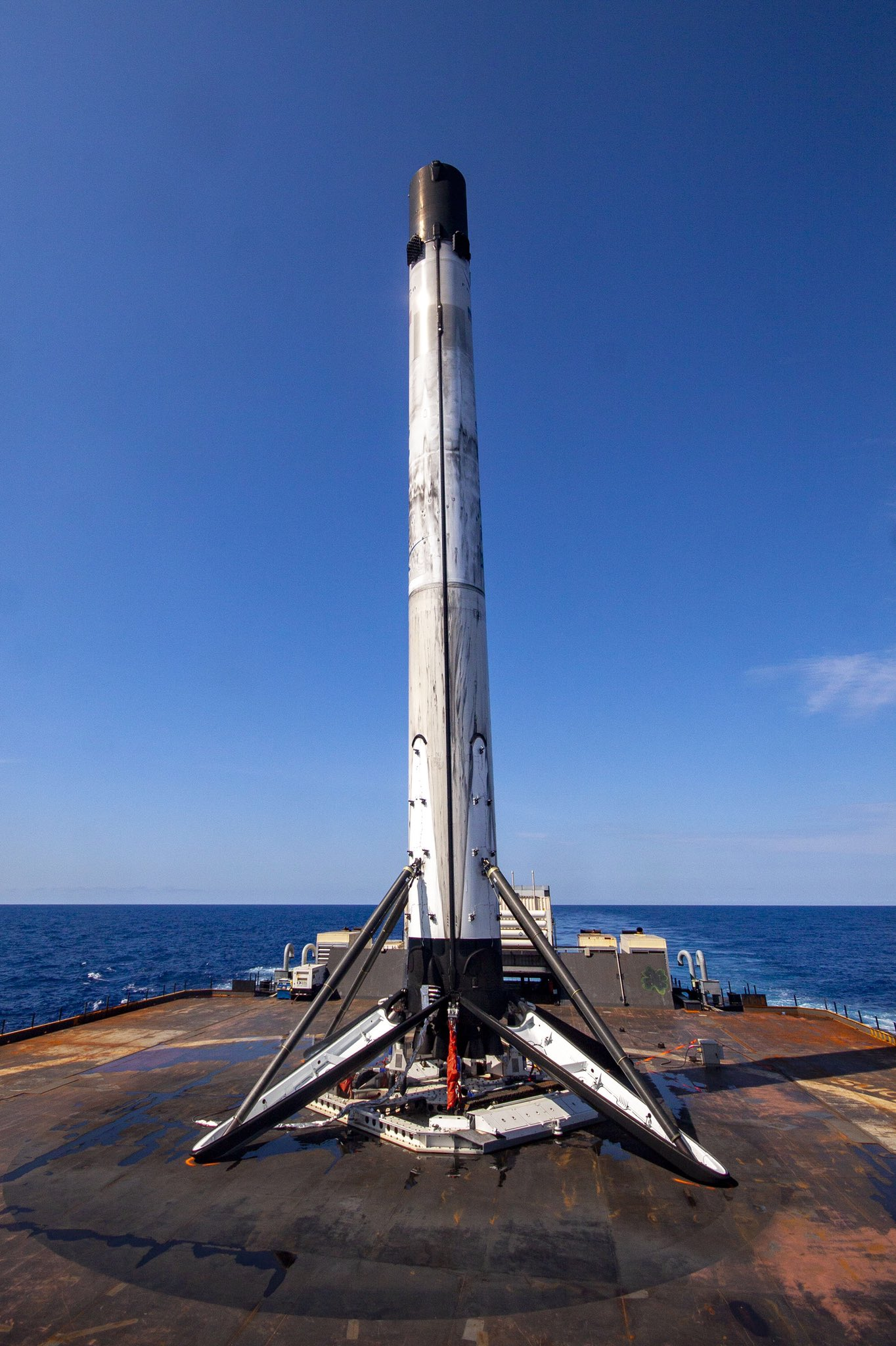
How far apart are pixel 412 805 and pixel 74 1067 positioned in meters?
13.3

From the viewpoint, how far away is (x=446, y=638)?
17172mm

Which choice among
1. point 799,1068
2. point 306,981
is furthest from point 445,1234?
Answer: point 306,981

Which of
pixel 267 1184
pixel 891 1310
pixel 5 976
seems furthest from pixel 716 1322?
pixel 5 976

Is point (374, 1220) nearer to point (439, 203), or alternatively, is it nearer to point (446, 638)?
point (446, 638)

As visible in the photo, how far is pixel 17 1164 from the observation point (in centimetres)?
1281

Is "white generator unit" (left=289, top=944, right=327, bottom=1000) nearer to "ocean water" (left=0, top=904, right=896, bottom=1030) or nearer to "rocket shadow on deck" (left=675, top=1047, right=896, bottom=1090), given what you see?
"ocean water" (left=0, top=904, right=896, bottom=1030)

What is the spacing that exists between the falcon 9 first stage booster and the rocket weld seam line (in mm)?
27

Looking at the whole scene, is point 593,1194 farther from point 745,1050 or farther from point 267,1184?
point 745,1050

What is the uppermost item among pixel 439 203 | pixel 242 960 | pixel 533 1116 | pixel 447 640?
pixel 439 203

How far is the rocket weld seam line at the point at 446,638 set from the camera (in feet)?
51.1

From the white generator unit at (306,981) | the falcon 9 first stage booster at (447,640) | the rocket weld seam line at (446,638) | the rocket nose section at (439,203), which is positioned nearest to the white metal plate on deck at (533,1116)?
the falcon 9 first stage booster at (447,640)

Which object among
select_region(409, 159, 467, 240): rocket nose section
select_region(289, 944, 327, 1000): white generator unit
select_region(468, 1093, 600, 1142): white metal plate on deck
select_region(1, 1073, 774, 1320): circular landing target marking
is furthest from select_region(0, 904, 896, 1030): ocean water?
select_region(409, 159, 467, 240): rocket nose section

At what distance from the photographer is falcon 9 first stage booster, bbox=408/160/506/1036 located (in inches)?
619

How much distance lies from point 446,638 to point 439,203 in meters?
13.8
